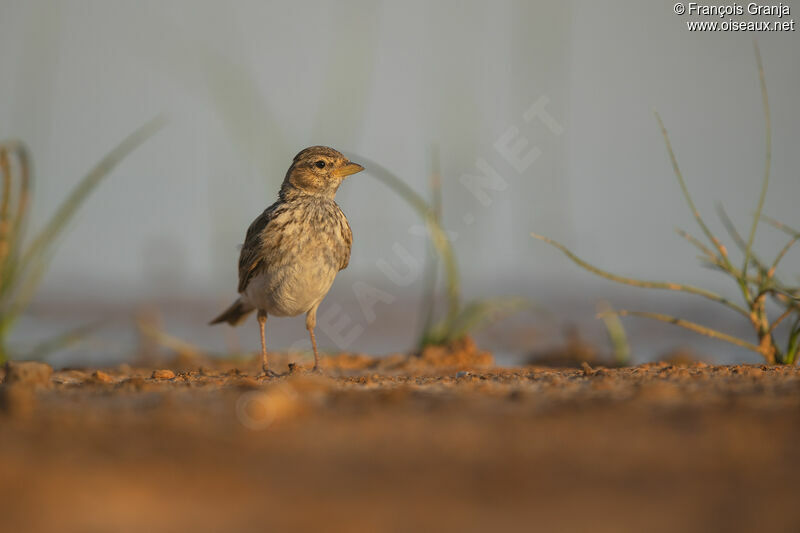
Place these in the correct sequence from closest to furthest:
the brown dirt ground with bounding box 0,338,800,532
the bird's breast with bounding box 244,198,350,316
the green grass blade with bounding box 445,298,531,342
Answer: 1. the brown dirt ground with bounding box 0,338,800,532
2. the bird's breast with bounding box 244,198,350,316
3. the green grass blade with bounding box 445,298,531,342

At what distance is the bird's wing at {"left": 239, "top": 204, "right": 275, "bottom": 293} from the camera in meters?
6.16

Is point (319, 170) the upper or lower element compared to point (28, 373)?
upper

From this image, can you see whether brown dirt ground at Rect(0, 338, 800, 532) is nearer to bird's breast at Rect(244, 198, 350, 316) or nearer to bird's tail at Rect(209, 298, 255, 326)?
bird's breast at Rect(244, 198, 350, 316)

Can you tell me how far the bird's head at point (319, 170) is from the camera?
651 cm

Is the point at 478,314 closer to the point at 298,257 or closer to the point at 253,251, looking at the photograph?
the point at 298,257

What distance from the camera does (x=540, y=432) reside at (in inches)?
102

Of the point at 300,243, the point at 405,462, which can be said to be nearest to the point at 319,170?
the point at 300,243

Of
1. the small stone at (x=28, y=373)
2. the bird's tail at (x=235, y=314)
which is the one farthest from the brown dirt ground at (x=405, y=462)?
the bird's tail at (x=235, y=314)

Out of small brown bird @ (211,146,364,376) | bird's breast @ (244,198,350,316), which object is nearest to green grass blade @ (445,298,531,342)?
small brown bird @ (211,146,364,376)

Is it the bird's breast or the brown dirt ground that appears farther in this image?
the bird's breast

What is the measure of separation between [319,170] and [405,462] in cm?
449

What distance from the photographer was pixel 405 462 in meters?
2.29

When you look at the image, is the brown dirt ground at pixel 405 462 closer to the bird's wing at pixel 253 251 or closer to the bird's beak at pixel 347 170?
the bird's wing at pixel 253 251

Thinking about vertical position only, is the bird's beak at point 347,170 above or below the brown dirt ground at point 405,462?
above
